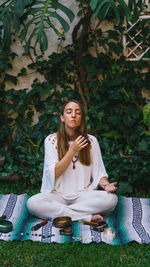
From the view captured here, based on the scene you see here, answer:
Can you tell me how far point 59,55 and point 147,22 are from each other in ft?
4.06

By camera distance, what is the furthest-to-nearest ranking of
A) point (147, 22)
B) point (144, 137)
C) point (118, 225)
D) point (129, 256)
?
1. point (147, 22)
2. point (144, 137)
3. point (118, 225)
4. point (129, 256)

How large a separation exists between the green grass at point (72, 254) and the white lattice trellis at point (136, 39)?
105 inches

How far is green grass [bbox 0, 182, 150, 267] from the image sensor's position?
7.59 ft

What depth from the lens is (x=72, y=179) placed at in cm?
310

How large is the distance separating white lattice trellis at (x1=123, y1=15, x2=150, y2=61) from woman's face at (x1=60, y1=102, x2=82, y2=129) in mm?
1773

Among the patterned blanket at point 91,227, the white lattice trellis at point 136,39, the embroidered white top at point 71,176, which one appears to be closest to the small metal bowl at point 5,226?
the patterned blanket at point 91,227

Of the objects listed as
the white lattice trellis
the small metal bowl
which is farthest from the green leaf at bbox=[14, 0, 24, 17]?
the small metal bowl

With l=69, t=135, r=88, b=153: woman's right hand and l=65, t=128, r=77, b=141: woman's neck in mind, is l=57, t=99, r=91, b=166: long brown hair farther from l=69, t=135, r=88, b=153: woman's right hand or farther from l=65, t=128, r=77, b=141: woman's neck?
l=69, t=135, r=88, b=153: woman's right hand

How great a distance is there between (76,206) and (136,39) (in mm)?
2560

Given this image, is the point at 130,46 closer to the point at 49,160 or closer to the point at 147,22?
the point at 147,22

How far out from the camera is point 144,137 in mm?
4184

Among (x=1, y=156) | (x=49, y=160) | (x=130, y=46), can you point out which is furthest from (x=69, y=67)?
(x=49, y=160)

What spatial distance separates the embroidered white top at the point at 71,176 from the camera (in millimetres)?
3078

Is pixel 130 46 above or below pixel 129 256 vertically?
above
